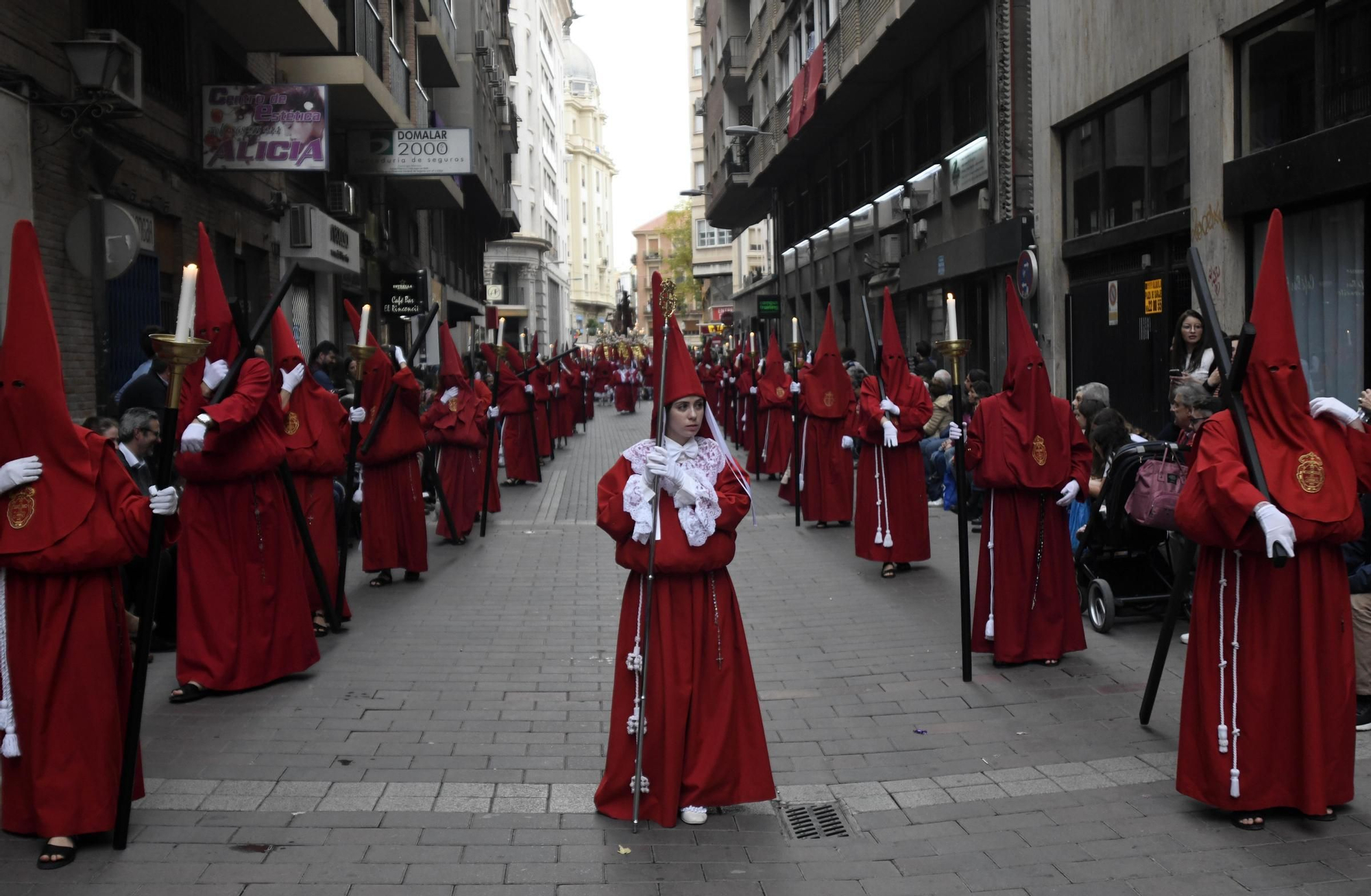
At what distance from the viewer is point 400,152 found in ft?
78.3

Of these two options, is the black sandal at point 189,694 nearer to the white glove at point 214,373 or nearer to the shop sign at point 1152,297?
the white glove at point 214,373

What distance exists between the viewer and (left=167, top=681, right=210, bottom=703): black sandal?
7336 mm

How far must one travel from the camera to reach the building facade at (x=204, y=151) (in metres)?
11.3

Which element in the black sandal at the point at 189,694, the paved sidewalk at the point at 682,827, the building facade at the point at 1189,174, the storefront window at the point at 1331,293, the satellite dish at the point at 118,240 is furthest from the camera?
the building facade at the point at 1189,174

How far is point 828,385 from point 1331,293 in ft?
17.2

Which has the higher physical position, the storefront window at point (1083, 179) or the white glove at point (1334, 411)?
the storefront window at point (1083, 179)

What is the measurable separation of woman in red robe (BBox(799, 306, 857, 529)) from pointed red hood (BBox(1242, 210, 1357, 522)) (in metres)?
9.51

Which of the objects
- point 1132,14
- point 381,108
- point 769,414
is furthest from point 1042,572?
point 381,108

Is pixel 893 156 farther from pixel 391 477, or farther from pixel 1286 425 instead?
pixel 1286 425

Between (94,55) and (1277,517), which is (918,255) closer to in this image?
(94,55)

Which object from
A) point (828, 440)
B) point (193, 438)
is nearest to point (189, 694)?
point (193, 438)

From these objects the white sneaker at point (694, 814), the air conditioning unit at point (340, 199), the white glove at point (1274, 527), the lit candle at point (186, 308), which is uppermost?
the air conditioning unit at point (340, 199)

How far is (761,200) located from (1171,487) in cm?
4214

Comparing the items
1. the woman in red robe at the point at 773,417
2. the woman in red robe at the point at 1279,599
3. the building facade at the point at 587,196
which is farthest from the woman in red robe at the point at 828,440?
the building facade at the point at 587,196
